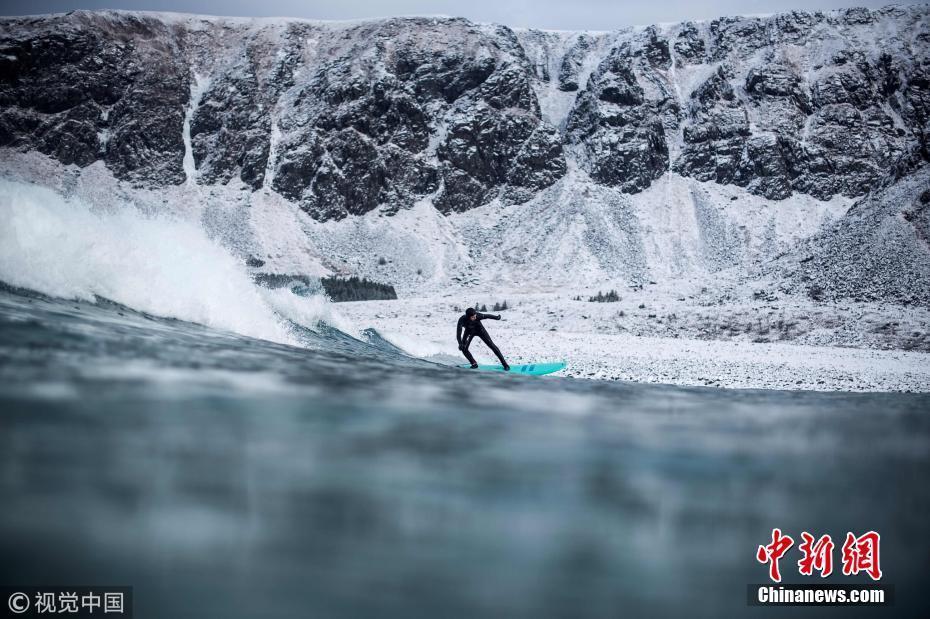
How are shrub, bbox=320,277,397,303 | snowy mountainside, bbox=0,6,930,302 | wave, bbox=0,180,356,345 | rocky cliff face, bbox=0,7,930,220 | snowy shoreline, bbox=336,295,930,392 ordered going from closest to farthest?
wave, bbox=0,180,356,345
snowy shoreline, bbox=336,295,930,392
shrub, bbox=320,277,397,303
snowy mountainside, bbox=0,6,930,302
rocky cliff face, bbox=0,7,930,220

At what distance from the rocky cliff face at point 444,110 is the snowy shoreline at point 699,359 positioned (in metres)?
44.3

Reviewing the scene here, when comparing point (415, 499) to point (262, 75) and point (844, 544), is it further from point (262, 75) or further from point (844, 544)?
point (262, 75)

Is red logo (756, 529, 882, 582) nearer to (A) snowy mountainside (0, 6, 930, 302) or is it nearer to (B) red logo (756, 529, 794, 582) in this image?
(B) red logo (756, 529, 794, 582)

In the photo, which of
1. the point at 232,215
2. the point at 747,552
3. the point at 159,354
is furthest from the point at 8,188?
the point at 232,215

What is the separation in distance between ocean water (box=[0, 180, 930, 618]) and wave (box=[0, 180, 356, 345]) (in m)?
2.79

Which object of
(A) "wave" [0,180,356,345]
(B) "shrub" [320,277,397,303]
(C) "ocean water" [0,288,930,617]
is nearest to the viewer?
(C) "ocean water" [0,288,930,617]

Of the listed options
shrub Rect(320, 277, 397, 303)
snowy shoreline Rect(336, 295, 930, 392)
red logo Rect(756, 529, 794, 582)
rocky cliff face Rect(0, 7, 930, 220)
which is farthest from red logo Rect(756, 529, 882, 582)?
rocky cliff face Rect(0, 7, 930, 220)

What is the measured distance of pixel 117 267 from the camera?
33.4 feet

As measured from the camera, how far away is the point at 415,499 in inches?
140

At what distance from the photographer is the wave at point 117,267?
29.6ft

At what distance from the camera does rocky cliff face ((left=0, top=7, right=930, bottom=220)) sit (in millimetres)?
69250

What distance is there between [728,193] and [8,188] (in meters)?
69.4

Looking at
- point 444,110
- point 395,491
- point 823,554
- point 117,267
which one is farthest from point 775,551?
point 444,110

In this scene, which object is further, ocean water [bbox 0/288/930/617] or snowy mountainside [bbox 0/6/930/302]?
snowy mountainside [bbox 0/6/930/302]
